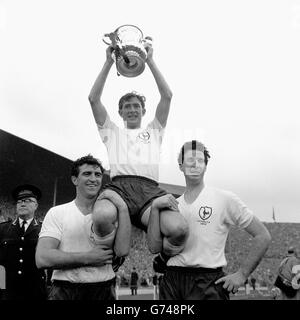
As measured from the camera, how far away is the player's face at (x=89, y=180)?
12.8ft

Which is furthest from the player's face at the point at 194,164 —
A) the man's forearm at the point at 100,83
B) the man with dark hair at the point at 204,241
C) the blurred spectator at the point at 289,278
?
the blurred spectator at the point at 289,278

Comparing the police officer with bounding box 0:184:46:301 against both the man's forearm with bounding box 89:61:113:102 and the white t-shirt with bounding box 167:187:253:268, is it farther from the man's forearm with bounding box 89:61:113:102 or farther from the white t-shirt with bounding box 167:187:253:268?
the white t-shirt with bounding box 167:187:253:268

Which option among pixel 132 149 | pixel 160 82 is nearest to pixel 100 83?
pixel 160 82

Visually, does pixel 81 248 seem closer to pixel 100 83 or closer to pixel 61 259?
pixel 61 259

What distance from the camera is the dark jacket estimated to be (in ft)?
18.4

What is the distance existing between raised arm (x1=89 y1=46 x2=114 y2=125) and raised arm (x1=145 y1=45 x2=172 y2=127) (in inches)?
12.6

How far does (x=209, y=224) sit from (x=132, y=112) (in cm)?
114

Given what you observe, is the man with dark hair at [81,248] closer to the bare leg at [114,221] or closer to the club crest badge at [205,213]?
the bare leg at [114,221]

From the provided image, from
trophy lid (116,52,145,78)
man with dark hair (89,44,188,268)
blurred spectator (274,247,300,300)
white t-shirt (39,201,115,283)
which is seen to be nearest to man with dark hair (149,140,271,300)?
man with dark hair (89,44,188,268)

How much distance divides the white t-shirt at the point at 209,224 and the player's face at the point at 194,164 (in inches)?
6.8

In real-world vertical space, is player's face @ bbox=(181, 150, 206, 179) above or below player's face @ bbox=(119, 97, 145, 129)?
below

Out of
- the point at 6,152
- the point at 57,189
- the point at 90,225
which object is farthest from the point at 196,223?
the point at 57,189

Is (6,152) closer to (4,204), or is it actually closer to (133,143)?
(4,204)

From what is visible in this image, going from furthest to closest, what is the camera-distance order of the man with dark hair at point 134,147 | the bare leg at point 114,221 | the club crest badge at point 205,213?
the man with dark hair at point 134,147 → the club crest badge at point 205,213 → the bare leg at point 114,221
